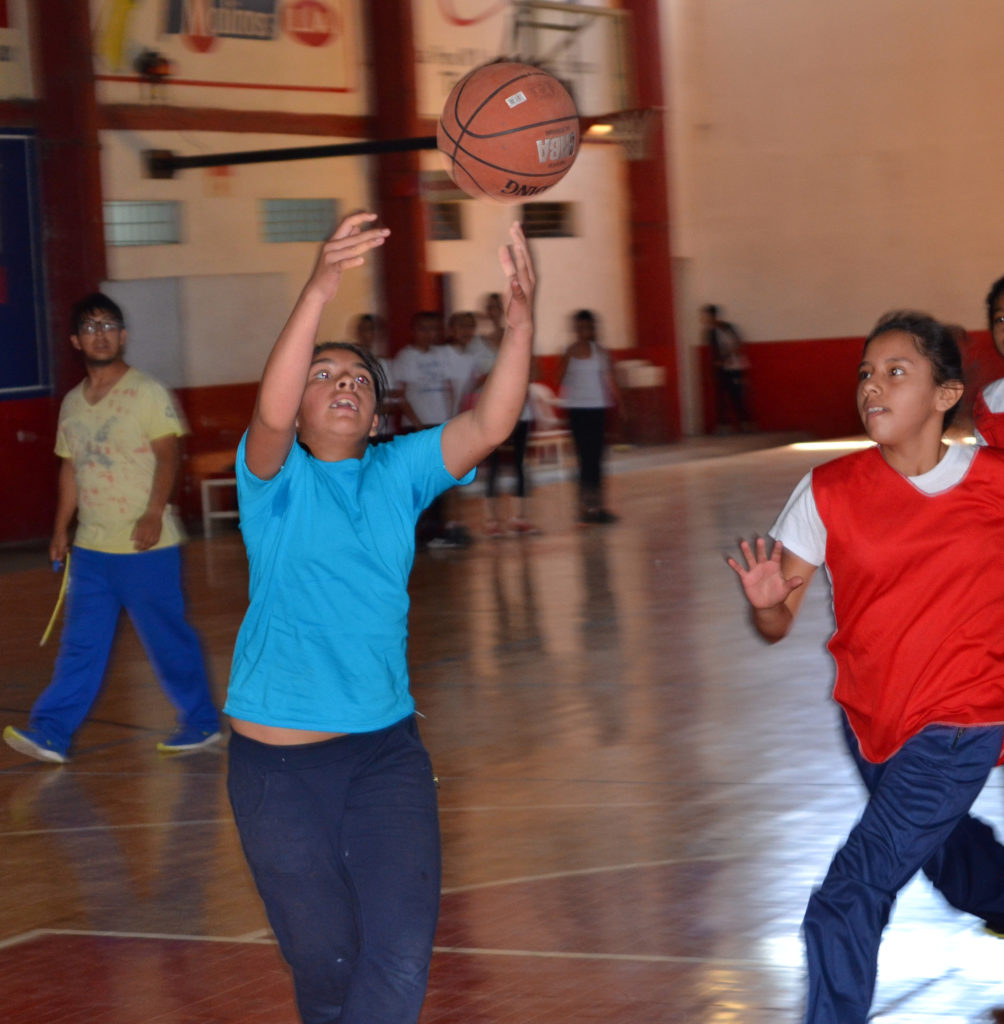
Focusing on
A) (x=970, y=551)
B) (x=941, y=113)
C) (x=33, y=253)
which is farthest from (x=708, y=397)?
(x=970, y=551)

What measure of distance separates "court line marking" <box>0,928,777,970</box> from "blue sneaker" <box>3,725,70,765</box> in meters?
2.41

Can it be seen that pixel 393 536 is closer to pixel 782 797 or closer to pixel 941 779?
pixel 941 779

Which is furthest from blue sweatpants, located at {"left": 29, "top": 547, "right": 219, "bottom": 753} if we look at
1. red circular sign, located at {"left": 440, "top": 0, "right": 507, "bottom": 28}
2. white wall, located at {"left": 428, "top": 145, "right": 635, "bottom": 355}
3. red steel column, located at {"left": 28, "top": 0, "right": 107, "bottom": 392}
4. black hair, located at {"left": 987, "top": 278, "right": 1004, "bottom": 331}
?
red circular sign, located at {"left": 440, "top": 0, "right": 507, "bottom": 28}

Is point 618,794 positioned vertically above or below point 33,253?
below

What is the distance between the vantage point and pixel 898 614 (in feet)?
13.4

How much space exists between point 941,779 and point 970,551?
1.78ft

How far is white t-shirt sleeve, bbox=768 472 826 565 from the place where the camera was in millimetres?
4223

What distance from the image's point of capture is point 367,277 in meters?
20.8

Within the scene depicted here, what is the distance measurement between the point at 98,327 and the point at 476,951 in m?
3.49

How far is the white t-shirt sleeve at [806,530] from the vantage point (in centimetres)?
422

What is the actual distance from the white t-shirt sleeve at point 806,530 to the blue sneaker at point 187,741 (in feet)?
14.7

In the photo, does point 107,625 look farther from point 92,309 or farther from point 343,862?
point 343,862

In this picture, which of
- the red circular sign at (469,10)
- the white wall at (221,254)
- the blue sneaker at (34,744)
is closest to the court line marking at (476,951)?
the blue sneaker at (34,744)

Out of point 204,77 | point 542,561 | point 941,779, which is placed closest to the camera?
point 941,779
